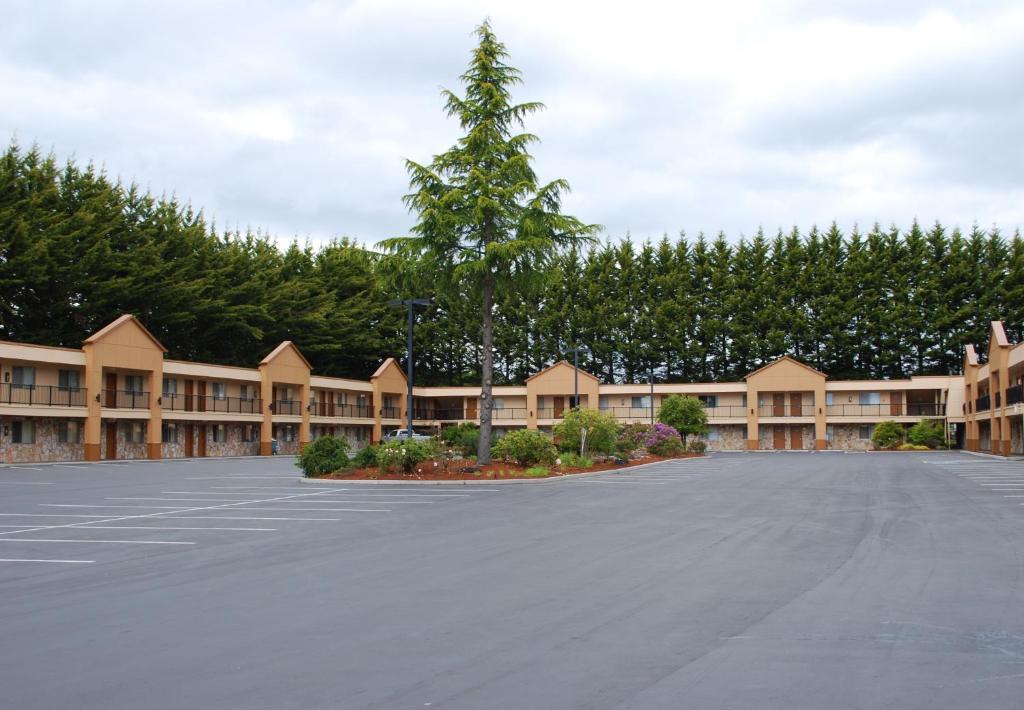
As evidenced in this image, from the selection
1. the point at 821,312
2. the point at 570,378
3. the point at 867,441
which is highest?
the point at 821,312

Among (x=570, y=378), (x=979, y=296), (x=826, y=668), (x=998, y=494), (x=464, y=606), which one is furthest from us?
(x=570, y=378)

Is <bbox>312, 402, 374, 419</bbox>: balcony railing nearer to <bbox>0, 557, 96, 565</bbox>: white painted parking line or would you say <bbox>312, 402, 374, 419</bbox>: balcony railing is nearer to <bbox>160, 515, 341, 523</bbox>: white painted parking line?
<bbox>160, 515, 341, 523</bbox>: white painted parking line

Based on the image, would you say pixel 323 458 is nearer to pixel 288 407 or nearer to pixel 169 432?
pixel 169 432

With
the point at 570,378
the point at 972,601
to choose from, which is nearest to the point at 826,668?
the point at 972,601

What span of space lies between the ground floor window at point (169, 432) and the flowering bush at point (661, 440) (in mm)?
28115

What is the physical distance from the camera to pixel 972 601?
8.50m

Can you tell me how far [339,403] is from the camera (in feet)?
233

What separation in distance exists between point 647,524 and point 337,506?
23.6ft

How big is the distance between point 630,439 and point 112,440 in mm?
28353

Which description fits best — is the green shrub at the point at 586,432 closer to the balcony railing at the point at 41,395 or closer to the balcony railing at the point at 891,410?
the balcony railing at the point at 41,395

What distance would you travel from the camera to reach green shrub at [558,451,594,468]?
110 feet

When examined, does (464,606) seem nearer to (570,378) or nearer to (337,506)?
(337,506)

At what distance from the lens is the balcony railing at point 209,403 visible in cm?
5381

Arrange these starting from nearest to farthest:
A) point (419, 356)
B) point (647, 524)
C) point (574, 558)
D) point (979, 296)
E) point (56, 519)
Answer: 1. point (574, 558)
2. point (647, 524)
3. point (56, 519)
4. point (979, 296)
5. point (419, 356)
